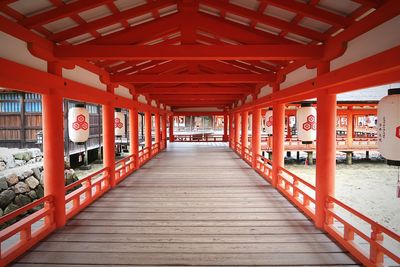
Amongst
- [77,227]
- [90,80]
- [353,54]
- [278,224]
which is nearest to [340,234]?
[278,224]

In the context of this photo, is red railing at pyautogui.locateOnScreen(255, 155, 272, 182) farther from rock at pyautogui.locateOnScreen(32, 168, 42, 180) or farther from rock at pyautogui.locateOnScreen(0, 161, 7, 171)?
rock at pyautogui.locateOnScreen(0, 161, 7, 171)

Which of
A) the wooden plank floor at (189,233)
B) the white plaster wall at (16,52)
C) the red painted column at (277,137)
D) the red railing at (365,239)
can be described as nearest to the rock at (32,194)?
the wooden plank floor at (189,233)

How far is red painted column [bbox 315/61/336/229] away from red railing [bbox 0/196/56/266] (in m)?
5.37

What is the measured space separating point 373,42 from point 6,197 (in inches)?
447

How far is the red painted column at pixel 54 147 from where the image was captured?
520 centimetres

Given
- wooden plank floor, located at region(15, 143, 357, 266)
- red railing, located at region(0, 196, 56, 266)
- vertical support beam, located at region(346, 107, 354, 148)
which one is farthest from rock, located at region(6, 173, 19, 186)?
vertical support beam, located at region(346, 107, 354, 148)

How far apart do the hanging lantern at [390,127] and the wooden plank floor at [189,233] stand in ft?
6.02

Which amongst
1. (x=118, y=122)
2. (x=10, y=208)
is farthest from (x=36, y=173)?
(x=118, y=122)

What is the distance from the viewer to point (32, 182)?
35.5 feet

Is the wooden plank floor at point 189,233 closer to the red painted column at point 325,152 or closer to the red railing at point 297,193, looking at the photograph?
the red railing at point 297,193

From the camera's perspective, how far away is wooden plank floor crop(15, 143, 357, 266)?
13.8ft

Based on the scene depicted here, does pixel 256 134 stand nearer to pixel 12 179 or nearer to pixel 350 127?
pixel 12 179

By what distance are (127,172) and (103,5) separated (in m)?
7.25

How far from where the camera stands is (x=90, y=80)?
7059mm
